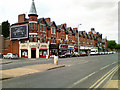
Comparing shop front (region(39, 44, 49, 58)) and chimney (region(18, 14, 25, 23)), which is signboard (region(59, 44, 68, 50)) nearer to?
shop front (region(39, 44, 49, 58))

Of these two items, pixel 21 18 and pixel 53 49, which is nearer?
pixel 21 18

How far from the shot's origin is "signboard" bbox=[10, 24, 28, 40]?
39.7 meters

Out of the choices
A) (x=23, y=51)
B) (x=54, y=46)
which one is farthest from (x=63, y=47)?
(x=23, y=51)

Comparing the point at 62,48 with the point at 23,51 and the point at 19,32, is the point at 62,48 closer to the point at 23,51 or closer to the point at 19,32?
the point at 23,51

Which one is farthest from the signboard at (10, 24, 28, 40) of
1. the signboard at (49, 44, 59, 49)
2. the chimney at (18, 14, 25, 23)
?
the signboard at (49, 44, 59, 49)

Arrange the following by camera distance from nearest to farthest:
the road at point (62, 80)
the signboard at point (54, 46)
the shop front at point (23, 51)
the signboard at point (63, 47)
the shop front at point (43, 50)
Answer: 1. the road at point (62, 80)
2. the shop front at point (23, 51)
3. the shop front at point (43, 50)
4. the signboard at point (54, 46)
5. the signboard at point (63, 47)

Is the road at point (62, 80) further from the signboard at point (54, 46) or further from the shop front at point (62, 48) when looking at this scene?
the shop front at point (62, 48)

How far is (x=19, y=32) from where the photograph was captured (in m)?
41.6

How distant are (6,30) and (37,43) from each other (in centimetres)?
3076

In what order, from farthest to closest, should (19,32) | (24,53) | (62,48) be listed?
(62,48)
(19,32)
(24,53)

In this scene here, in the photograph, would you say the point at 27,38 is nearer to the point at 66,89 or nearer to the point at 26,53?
the point at 26,53

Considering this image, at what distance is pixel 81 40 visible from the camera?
66062mm

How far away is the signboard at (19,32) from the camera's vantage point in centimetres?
3967

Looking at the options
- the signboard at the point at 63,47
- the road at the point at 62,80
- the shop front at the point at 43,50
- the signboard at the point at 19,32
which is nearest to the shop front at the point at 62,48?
the signboard at the point at 63,47
